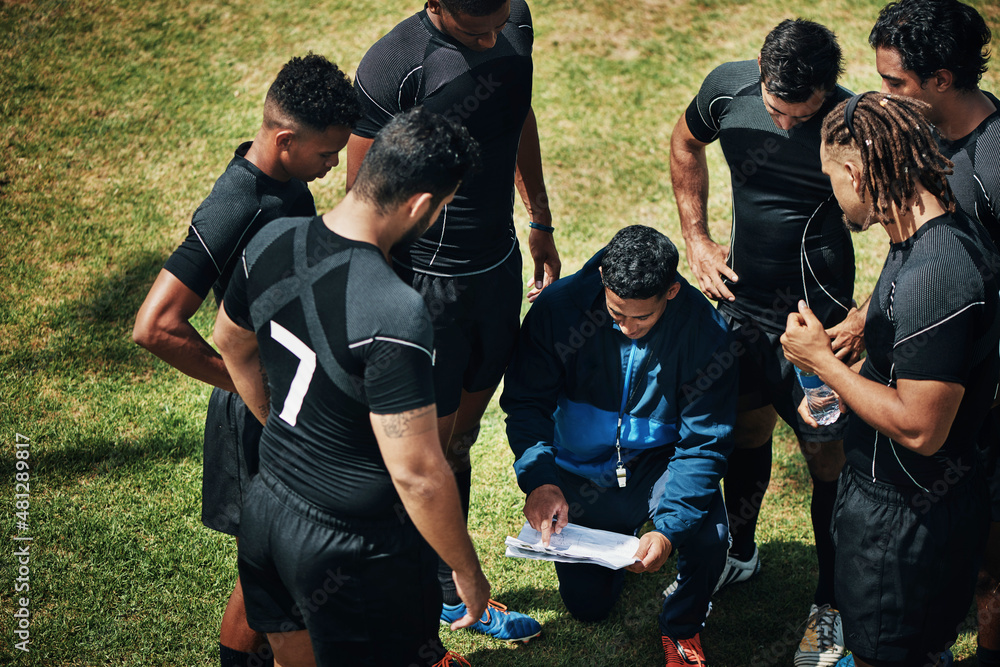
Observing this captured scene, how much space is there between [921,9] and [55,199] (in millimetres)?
6447

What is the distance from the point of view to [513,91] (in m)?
3.33

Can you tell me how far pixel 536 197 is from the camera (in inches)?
157

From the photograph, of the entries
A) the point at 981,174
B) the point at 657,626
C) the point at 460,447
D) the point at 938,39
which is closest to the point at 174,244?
the point at 460,447

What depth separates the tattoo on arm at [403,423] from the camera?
2.08 metres

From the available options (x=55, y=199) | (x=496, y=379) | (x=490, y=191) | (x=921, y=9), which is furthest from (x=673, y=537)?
(x=55, y=199)

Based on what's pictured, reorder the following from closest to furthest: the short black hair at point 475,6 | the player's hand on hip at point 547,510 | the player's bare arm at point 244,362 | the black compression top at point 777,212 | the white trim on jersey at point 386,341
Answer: the white trim on jersey at point 386,341 → the player's bare arm at point 244,362 → the short black hair at point 475,6 → the player's hand on hip at point 547,510 → the black compression top at point 777,212

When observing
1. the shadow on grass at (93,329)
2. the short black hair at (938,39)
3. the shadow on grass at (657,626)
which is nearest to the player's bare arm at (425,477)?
the shadow on grass at (657,626)

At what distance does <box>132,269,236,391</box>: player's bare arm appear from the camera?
8.84 ft

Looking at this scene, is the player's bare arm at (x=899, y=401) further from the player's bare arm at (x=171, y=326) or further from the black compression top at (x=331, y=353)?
the player's bare arm at (x=171, y=326)

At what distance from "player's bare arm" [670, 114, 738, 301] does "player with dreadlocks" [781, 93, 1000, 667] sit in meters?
0.92

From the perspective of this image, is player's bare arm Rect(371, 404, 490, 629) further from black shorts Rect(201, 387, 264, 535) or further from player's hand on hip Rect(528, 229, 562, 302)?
player's hand on hip Rect(528, 229, 562, 302)

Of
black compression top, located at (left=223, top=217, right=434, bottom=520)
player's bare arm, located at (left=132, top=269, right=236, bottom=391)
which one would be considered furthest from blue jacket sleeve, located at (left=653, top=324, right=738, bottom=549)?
Answer: player's bare arm, located at (left=132, top=269, right=236, bottom=391)

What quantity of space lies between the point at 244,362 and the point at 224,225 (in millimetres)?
455

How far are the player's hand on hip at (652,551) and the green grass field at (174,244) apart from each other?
688 millimetres
